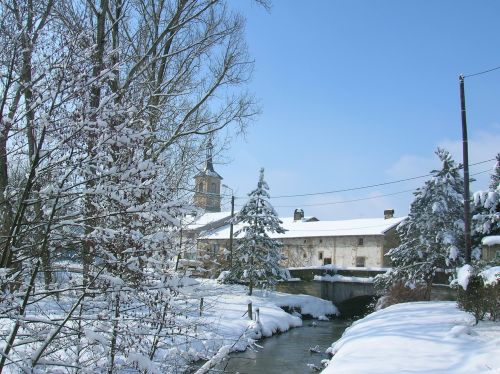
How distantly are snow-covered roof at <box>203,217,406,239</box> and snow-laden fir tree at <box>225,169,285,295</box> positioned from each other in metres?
14.4

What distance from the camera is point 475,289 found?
43.0ft

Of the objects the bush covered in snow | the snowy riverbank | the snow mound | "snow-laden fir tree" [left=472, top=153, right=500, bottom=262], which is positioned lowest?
the snowy riverbank

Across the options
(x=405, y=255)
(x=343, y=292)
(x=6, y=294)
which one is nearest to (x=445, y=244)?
(x=405, y=255)

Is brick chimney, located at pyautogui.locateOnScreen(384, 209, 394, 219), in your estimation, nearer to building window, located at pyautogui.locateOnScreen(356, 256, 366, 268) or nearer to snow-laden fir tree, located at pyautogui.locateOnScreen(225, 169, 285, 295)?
building window, located at pyautogui.locateOnScreen(356, 256, 366, 268)

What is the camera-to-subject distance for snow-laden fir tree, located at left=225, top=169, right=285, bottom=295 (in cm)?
3231

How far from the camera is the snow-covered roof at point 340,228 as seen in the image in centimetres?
4691

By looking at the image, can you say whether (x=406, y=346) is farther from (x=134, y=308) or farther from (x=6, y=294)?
(x=6, y=294)

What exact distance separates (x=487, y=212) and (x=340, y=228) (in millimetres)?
28041

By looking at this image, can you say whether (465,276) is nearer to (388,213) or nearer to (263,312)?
(263,312)

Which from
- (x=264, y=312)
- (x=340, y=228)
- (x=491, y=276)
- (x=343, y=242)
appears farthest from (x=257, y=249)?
(x=491, y=276)

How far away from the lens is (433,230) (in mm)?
26531

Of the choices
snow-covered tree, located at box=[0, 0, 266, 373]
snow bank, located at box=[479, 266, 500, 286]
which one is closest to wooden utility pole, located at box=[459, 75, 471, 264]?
snow bank, located at box=[479, 266, 500, 286]

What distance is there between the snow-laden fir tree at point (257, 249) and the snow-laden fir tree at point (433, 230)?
794 centimetres

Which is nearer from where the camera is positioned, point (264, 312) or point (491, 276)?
point (491, 276)
